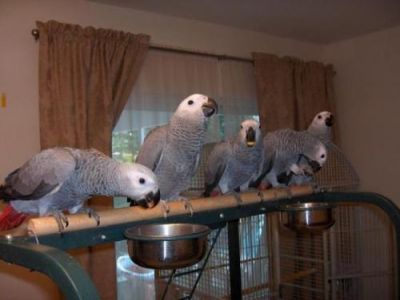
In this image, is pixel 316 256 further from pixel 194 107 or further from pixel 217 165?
pixel 194 107

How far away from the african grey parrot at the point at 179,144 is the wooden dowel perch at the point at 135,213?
0.74 feet

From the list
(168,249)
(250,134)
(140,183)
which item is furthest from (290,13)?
(168,249)

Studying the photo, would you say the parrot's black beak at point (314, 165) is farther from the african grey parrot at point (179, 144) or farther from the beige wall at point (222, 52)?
the beige wall at point (222, 52)

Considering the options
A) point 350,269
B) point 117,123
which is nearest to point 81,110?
point 117,123

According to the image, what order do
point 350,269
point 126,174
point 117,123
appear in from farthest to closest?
point 350,269
point 117,123
point 126,174

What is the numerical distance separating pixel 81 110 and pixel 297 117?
6.47 feet

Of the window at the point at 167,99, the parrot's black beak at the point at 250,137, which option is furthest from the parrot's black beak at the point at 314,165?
the window at the point at 167,99

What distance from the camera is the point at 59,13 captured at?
258cm

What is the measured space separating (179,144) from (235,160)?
16.2 inches

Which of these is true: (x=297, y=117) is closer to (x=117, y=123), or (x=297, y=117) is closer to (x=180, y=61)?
(x=180, y=61)

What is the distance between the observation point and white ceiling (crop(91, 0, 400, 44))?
9.46ft

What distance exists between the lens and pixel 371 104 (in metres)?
3.76

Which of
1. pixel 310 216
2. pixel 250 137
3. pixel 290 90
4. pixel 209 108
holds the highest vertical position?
pixel 290 90

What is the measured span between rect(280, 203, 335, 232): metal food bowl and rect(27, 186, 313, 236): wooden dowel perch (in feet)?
0.56
